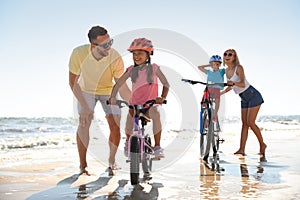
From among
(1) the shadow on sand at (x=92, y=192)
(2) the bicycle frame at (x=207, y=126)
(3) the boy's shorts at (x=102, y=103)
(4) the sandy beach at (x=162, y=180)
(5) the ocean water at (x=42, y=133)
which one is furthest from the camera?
(5) the ocean water at (x=42, y=133)

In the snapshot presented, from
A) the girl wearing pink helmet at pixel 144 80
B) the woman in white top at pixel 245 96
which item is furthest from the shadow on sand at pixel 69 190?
the woman in white top at pixel 245 96

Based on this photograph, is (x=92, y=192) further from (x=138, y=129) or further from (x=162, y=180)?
(x=162, y=180)

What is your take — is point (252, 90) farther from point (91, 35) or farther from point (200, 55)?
point (91, 35)

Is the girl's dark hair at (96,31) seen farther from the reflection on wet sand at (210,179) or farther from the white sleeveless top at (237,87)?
the white sleeveless top at (237,87)

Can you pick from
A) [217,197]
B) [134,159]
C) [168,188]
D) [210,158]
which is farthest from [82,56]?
[210,158]

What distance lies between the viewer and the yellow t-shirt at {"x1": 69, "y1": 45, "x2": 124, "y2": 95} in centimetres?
564

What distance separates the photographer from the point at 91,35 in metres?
5.59

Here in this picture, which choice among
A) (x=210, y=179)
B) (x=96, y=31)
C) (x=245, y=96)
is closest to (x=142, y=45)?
(x=96, y=31)

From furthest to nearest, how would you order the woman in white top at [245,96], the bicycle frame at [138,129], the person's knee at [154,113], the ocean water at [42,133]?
the ocean water at [42,133] → the woman in white top at [245,96] → the person's knee at [154,113] → the bicycle frame at [138,129]

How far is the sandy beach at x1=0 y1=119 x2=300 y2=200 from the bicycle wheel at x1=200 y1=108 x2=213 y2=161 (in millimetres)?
306

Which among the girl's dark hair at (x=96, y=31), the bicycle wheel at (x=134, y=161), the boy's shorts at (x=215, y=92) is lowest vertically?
the bicycle wheel at (x=134, y=161)

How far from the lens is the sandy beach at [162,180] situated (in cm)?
425

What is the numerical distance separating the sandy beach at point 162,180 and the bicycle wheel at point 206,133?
31 cm

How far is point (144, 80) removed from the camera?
5.37 m
